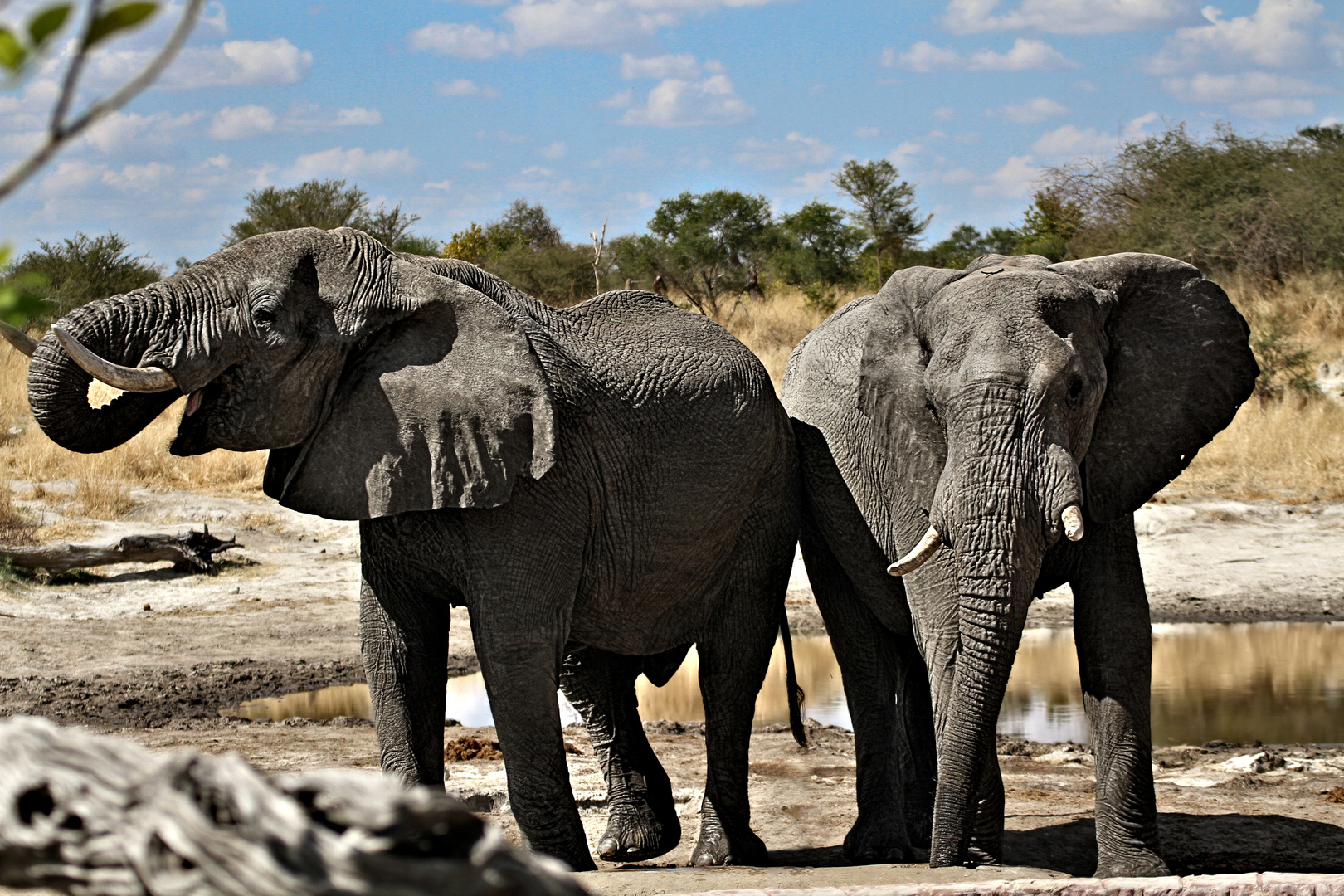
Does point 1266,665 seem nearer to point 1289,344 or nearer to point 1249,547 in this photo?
point 1249,547

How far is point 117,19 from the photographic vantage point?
1253mm

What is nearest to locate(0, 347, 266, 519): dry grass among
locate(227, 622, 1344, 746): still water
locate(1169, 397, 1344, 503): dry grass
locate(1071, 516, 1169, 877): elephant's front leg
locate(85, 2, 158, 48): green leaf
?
locate(227, 622, 1344, 746): still water

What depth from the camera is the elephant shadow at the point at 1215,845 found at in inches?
227

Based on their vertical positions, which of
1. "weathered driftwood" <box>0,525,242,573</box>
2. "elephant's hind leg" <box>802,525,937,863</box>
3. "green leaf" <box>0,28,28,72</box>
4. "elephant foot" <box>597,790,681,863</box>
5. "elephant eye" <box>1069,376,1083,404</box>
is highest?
"green leaf" <box>0,28,28,72</box>

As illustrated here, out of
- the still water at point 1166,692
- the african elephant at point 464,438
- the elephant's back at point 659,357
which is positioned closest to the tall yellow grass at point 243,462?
the still water at point 1166,692

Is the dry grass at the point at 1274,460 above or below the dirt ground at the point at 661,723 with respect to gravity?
Answer: above

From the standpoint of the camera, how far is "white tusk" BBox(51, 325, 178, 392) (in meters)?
4.34

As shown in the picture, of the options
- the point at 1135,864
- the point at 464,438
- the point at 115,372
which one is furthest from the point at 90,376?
the point at 1135,864

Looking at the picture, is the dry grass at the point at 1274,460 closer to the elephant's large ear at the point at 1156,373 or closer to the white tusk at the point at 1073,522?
the elephant's large ear at the point at 1156,373

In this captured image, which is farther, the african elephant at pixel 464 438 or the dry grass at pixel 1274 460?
the dry grass at pixel 1274 460

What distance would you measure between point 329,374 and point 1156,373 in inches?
112

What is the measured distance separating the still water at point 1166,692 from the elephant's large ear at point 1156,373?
3280 mm

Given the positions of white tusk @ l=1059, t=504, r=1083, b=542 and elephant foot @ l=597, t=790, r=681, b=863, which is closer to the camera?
white tusk @ l=1059, t=504, r=1083, b=542

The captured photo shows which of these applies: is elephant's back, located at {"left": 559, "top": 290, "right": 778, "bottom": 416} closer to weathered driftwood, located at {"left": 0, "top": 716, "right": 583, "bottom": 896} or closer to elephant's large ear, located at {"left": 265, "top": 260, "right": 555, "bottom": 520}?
elephant's large ear, located at {"left": 265, "top": 260, "right": 555, "bottom": 520}
